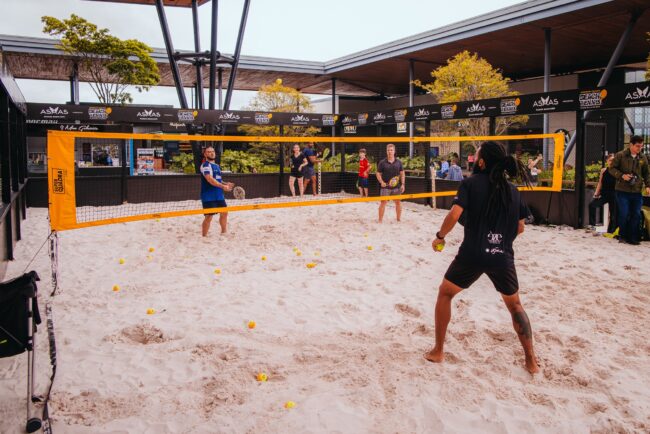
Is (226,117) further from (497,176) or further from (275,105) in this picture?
(497,176)

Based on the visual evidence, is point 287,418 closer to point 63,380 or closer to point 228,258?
point 63,380

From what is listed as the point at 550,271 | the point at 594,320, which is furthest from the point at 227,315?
the point at 550,271

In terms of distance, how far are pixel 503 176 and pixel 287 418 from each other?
2375mm

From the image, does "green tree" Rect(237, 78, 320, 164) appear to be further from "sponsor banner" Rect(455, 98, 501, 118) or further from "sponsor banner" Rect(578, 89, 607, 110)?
"sponsor banner" Rect(578, 89, 607, 110)

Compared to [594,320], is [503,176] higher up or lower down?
higher up

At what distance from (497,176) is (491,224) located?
37 centimetres

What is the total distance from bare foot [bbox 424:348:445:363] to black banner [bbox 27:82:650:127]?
8030 mm

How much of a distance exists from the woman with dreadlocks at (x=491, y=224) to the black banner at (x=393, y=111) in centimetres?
753

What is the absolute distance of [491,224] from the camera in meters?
3.77

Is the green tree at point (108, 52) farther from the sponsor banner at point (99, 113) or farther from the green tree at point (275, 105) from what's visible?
the sponsor banner at point (99, 113)

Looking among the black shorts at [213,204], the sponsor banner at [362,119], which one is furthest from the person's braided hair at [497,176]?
the sponsor banner at [362,119]

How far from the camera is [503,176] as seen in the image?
3.82 metres

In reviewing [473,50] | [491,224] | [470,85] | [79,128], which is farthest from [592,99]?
[79,128]

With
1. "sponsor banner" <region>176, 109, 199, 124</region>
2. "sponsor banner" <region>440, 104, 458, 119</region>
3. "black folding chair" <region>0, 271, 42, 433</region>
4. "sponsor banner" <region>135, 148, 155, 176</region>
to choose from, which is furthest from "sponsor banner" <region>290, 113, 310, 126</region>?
"black folding chair" <region>0, 271, 42, 433</region>
